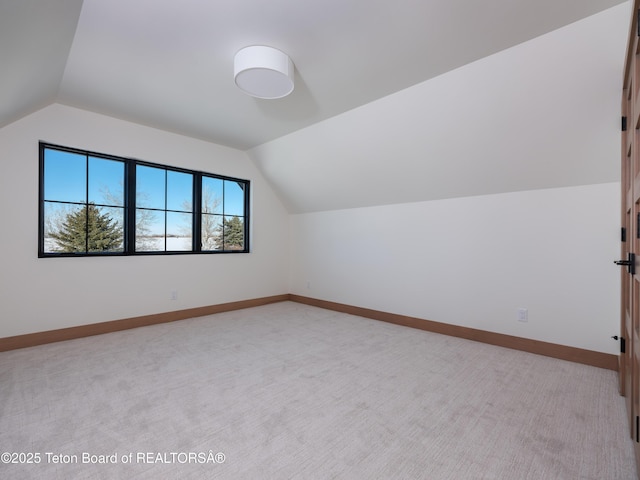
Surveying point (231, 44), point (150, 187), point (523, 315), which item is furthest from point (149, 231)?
point (523, 315)

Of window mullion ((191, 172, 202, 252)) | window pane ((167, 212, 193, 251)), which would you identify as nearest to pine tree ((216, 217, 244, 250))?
window mullion ((191, 172, 202, 252))

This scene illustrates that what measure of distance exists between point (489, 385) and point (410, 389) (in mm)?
591

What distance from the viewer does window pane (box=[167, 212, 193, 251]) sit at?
4.09m

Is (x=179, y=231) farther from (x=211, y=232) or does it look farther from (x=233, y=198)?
(x=233, y=198)

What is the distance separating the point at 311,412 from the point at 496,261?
2376mm

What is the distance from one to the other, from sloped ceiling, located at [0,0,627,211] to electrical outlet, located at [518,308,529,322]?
1.96m

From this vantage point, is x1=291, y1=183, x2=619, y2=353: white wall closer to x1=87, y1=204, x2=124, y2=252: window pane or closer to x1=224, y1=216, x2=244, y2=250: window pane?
x1=224, y1=216, x2=244, y2=250: window pane

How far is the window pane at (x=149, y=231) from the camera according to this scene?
3.82 m

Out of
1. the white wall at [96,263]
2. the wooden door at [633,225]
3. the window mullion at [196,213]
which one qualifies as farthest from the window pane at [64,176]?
the wooden door at [633,225]

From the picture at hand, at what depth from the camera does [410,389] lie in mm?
2160

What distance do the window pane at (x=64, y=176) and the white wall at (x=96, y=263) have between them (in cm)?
18

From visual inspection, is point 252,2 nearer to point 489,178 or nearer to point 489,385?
point 489,178

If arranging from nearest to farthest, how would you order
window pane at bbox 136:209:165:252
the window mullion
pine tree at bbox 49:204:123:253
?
pine tree at bbox 49:204:123:253 → window pane at bbox 136:209:165:252 → the window mullion

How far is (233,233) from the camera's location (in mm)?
4773
